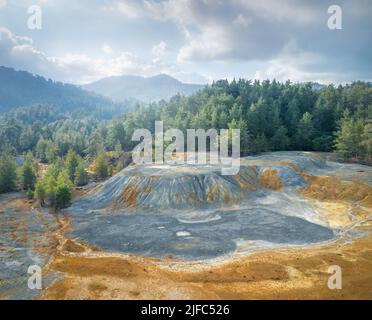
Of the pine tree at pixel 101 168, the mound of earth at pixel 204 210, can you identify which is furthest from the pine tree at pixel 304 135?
the pine tree at pixel 101 168

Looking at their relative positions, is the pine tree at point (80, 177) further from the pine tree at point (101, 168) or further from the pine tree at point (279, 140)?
the pine tree at point (279, 140)

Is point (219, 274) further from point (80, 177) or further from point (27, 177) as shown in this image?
point (27, 177)

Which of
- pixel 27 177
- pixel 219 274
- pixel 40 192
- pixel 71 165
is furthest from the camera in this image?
pixel 71 165

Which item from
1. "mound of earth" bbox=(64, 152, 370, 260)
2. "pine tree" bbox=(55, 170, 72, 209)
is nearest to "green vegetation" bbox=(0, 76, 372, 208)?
"pine tree" bbox=(55, 170, 72, 209)

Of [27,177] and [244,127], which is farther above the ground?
[244,127]

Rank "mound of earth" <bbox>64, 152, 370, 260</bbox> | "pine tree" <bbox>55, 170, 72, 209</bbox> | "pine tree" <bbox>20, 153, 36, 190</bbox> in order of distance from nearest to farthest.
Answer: "mound of earth" <bbox>64, 152, 370, 260</bbox> < "pine tree" <bbox>55, 170, 72, 209</bbox> < "pine tree" <bbox>20, 153, 36, 190</bbox>

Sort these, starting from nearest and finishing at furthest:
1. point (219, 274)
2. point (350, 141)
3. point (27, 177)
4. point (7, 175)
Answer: point (219, 274) < point (27, 177) < point (7, 175) < point (350, 141)

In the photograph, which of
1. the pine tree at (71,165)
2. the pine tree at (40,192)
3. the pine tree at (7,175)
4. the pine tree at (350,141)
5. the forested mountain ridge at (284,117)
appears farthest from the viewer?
the forested mountain ridge at (284,117)

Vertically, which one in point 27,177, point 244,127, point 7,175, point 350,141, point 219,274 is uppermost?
point 244,127

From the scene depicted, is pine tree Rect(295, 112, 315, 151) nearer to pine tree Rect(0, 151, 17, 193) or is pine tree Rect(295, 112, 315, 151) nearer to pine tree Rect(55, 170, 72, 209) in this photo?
pine tree Rect(55, 170, 72, 209)

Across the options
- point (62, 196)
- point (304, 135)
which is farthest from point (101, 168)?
point (304, 135)

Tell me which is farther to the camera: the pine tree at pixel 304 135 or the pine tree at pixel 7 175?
the pine tree at pixel 304 135

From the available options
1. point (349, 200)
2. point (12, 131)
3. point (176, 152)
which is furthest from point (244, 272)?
point (12, 131)

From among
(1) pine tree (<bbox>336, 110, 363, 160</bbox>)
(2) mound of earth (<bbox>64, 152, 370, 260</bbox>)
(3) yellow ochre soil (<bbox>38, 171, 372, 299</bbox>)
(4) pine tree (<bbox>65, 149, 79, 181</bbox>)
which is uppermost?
(1) pine tree (<bbox>336, 110, 363, 160</bbox>)
